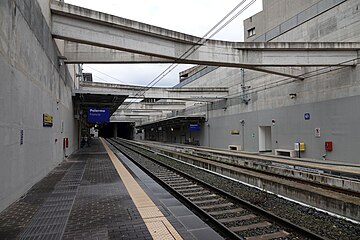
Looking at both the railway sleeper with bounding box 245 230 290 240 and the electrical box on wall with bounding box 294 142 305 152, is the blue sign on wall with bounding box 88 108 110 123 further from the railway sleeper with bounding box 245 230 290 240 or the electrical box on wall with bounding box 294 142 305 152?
the railway sleeper with bounding box 245 230 290 240

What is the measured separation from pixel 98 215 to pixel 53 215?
0.98 m

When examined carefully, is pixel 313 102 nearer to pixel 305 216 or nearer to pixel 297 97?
pixel 297 97

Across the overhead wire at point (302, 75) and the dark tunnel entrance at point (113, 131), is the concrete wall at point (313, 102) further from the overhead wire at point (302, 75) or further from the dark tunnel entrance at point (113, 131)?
the dark tunnel entrance at point (113, 131)

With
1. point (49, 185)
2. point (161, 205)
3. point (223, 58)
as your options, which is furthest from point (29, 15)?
point (223, 58)

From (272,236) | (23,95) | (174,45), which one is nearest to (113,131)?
(174,45)

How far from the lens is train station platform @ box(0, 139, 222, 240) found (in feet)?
15.2

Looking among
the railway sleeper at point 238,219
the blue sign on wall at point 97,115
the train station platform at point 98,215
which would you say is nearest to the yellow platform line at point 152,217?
the train station platform at point 98,215

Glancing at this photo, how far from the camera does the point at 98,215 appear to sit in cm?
565

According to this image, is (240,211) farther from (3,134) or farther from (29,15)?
(29,15)

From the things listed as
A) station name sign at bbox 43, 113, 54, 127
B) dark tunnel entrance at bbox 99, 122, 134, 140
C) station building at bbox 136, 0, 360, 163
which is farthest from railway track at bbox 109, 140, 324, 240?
dark tunnel entrance at bbox 99, 122, 134, 140

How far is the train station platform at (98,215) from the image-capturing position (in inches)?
183

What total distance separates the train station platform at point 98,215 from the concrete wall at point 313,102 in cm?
1265

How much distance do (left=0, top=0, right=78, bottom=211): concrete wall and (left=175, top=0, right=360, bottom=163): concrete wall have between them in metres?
15.9

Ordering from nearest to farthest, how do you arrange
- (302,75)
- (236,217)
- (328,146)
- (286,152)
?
(236,217)
(328,146)
(302,75)
(286,152)
